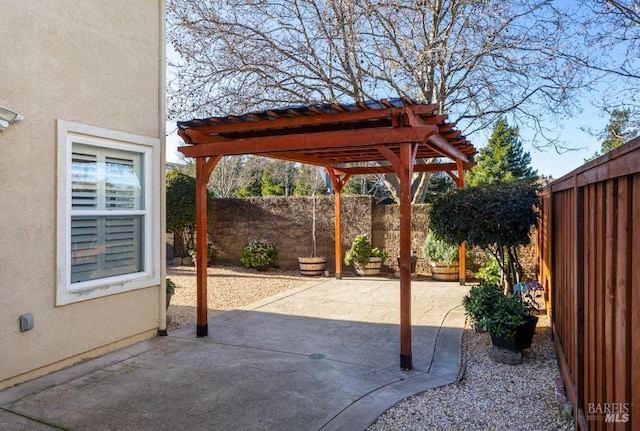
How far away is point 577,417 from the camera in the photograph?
279 centimetres

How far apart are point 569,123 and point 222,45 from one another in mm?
8547

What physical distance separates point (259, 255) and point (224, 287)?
1966 millimetres

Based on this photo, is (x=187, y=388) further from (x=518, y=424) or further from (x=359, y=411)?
(x=518, y=424)

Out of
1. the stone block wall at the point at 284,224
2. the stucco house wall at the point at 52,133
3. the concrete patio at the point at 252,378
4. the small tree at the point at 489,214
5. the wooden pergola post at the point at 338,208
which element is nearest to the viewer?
the concrete patio at the point at 252,378

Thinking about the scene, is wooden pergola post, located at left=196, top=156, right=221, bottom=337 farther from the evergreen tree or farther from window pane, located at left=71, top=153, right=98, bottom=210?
the evergreen tree

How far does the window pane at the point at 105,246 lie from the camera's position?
14.9 ft

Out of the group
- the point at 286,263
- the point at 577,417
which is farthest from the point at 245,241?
the point at 577,417

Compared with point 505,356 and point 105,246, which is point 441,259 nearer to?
point 505,356

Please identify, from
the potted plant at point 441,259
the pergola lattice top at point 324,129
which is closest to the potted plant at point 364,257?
the potted plant at point 441,259

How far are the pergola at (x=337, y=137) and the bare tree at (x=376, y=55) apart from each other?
3.99 meters

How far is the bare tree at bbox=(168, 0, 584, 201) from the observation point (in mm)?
9062

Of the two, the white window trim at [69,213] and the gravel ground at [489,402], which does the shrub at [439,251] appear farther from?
the white window trim at [69,213]

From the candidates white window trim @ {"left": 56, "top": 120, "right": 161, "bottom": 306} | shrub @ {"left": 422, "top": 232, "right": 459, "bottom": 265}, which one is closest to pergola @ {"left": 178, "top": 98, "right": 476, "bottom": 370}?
white window trim @ {"left": 56, "top": 120, "right": 161, "bottom": 306}

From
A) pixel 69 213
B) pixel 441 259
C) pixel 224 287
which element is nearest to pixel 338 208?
pixel 441 259
